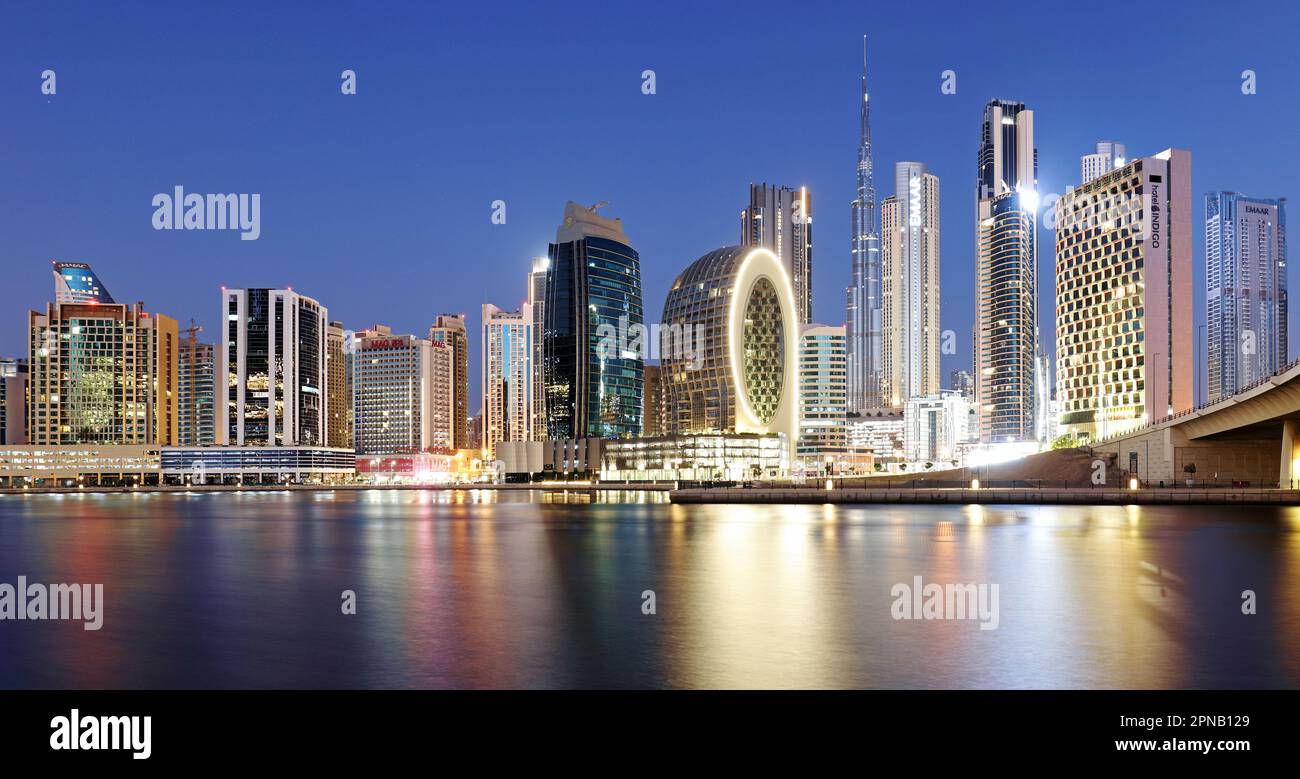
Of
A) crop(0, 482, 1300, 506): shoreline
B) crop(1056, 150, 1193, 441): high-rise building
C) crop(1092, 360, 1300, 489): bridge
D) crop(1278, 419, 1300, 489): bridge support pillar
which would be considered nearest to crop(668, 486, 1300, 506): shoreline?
crop(0, 482, 1300, 506): shoreline

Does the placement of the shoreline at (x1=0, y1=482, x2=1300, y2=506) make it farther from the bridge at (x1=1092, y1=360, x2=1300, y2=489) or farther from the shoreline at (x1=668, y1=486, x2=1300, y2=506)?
the bridge at (x1=1092, y1=360, x2=1300, y2=489)

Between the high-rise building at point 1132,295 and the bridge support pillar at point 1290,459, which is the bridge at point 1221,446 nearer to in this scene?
the bridge support pillar at point 1290,459

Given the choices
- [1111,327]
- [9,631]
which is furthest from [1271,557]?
[1111,327]

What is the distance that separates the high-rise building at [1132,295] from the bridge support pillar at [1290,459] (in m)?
73.0

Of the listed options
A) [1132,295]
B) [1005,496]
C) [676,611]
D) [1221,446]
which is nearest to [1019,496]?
[1005,496]

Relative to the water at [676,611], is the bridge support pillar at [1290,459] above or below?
above

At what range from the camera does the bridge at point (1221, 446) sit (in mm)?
89438

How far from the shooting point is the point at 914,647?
28.5 m

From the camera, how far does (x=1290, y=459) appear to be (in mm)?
92688

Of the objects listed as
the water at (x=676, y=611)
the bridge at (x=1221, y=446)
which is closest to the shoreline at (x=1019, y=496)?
the bridge at (x=1221, y=446)

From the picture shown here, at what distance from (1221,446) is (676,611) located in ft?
307

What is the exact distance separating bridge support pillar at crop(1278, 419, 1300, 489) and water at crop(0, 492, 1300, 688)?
25.1 m

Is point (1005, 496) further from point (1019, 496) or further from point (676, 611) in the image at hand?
point (676, 611)
